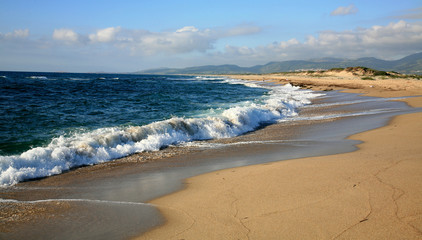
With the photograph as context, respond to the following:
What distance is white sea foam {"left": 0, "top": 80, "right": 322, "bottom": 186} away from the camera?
6277 mm

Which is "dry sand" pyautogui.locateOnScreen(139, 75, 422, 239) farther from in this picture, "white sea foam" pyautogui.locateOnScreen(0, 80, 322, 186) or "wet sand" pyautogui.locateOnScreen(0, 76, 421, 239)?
"white sea foam" pyautogui.locateOnScreen(0, 80, 322, 186)

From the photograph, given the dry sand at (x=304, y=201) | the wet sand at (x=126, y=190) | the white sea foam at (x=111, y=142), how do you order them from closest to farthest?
the dry sand at (x=304, y=201) < the wet sand at (x=126, y=190) < the white sea foam at (x=111, y=142)

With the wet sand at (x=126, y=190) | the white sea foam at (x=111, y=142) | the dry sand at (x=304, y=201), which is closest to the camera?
the dry sand at (x=304, y=201)

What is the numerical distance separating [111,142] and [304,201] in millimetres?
5851

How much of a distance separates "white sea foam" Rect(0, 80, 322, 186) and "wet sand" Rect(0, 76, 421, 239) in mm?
429

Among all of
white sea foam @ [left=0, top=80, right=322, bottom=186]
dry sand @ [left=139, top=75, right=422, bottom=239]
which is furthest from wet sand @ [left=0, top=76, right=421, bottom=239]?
white sea foam @ [left=0, top=80, right=322, bottom=186]

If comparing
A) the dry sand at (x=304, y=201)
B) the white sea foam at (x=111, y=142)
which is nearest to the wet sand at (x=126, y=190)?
the dry sand at (x=304, y=201)

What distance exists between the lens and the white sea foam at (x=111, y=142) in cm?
628

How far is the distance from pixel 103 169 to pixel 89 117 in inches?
310

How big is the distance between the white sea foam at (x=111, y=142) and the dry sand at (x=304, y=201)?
319 cm

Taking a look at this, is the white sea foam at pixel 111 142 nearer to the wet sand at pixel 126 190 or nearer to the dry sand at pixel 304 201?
the wet sand at pixel 126 190

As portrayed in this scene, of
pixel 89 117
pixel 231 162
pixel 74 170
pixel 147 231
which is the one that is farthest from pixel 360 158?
pixel 89 117

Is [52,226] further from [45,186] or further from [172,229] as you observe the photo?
[45,186]

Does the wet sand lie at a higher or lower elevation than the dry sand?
lower
